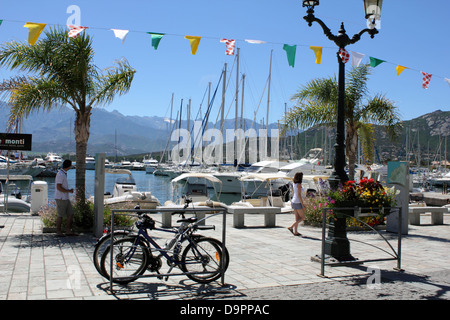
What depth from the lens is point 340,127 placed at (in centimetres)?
866

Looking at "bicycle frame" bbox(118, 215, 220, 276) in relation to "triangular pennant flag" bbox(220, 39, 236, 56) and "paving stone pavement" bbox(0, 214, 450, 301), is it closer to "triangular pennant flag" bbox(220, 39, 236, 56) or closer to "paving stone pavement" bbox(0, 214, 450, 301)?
"paving stone pavement" bbox(0, 214, 450, 301)

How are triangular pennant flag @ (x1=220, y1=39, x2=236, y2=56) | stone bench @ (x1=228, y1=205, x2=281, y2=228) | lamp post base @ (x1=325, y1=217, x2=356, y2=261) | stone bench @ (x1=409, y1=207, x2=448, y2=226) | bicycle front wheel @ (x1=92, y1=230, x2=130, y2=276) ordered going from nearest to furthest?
bicycle front wheel @ (x1=92, y1=230, x2=130, y2=276)
lamp post base @ (x1=325, y1=217, x2=356, y2=261)
stone bench @ (x1=228, y1=205, x2=281, y2=228)
triangular pennant flag @ (x1=220, y1=39, x2=236, y2=56)
stone bench @ (x1=409, y1=207, x2=448, y2=226)

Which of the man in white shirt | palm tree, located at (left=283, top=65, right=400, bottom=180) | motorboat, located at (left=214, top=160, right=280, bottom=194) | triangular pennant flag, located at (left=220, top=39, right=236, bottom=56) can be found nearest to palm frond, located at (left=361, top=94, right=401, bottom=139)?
palm tree, located at (left=283, top=65, right=400, bottom=180)

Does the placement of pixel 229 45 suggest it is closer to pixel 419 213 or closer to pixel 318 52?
pixel 318 52

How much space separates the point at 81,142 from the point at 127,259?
6355 millimetres

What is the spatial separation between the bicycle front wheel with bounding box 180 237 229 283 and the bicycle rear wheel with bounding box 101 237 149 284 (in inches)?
23.6

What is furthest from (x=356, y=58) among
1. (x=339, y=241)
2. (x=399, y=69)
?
(x=339, y=241)

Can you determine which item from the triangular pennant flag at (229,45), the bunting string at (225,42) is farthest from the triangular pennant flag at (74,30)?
the triangular pennant flag at (229,45)

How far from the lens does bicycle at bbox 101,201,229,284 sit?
626 cm

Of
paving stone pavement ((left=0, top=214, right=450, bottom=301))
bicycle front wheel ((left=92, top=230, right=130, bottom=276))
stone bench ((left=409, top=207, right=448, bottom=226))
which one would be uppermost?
bicycle front wheel ((left=92, top=230, right=130, bottom=276))

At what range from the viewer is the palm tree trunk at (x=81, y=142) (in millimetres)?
11680

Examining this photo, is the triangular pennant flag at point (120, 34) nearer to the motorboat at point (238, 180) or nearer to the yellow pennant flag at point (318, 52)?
the yellow pennant flag at point (318, 52)
